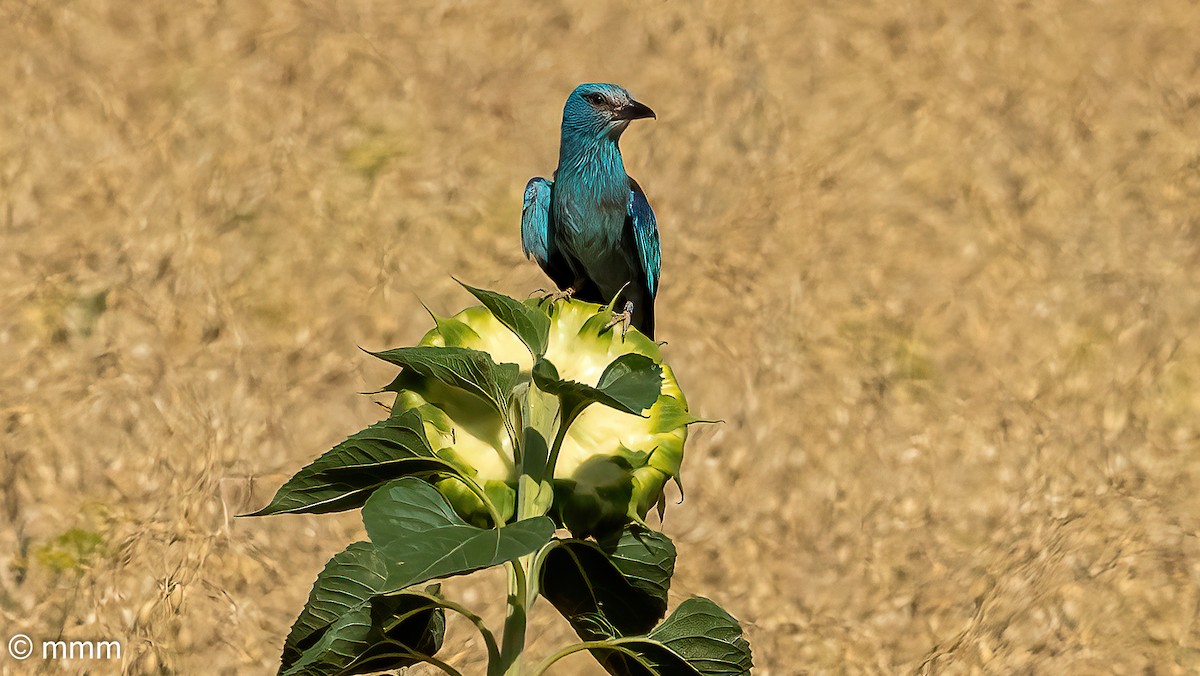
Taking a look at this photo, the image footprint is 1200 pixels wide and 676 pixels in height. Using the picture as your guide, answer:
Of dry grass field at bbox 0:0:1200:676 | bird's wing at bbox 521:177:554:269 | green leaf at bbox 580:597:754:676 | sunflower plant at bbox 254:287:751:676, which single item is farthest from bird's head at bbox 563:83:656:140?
green leaf at bbox 580:597:754:676

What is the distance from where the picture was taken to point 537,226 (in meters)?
2.05

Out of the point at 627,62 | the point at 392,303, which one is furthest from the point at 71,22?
the point at 627,62

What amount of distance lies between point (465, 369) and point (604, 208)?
1034mm

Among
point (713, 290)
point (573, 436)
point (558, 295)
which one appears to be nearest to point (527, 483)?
point (573, 436)

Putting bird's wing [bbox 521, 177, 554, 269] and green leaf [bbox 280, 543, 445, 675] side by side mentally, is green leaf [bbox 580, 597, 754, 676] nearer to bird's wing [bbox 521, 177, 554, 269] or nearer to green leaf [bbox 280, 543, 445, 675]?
green leaf [bbox 280, 543, 445, 675]

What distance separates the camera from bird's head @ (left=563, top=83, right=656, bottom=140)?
1.93 metres

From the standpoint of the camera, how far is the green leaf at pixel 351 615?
972 mm

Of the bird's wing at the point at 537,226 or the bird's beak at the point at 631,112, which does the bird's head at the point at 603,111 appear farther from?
the bird's wing at the point at 537,226

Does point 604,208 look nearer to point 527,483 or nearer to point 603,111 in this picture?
point 603,111

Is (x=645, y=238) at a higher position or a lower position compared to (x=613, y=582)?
higher

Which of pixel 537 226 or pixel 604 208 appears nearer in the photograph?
pixel 604 208

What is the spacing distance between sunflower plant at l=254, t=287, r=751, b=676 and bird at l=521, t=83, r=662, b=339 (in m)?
0.88

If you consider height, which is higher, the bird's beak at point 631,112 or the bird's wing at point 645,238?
the bird's beak at point 631,112

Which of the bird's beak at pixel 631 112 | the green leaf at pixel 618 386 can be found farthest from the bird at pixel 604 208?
the green leaf at pixel 618 386
